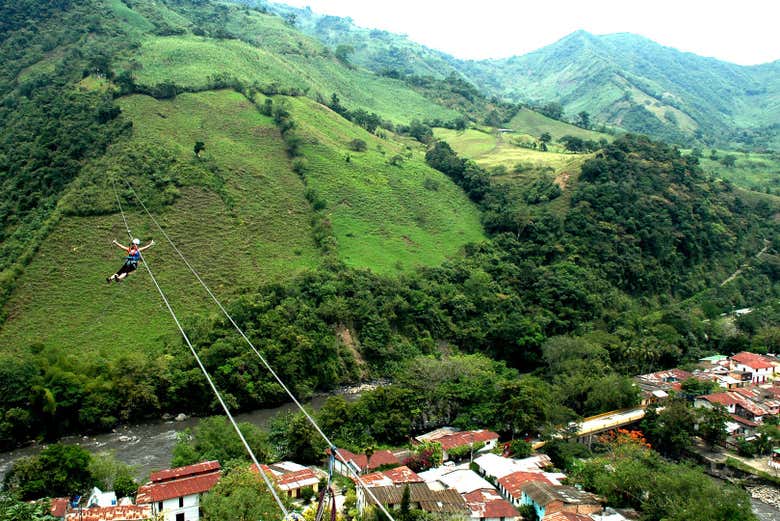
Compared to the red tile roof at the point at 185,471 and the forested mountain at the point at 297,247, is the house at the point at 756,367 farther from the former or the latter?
the red tile roof at the point at 185,471

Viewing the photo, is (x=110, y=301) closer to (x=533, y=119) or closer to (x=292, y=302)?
(x=292, y=302)

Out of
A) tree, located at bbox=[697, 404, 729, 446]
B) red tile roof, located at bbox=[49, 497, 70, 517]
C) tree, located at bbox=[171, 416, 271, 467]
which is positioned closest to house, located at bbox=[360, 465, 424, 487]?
tree, located at bbox=[171, 416, 271, 467]

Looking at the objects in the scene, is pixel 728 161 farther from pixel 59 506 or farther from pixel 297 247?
pixel 59 506

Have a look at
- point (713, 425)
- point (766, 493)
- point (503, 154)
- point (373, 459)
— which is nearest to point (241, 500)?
point (373, 459)

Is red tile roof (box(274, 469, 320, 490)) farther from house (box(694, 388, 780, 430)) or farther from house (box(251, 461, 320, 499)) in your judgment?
house (box(694, 388, 780, 430))

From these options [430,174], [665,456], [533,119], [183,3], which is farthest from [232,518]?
[183,3]
